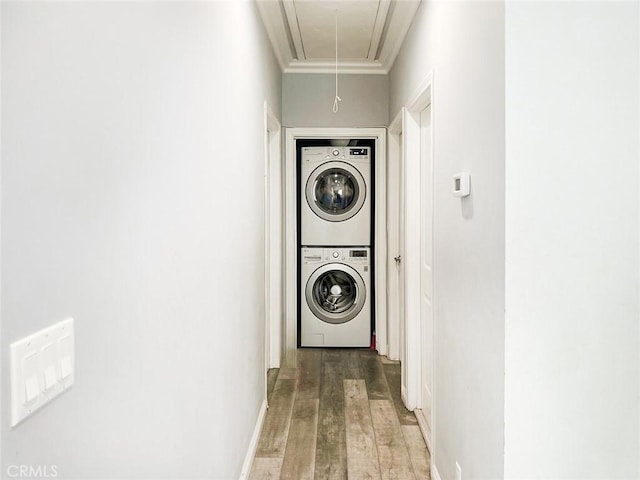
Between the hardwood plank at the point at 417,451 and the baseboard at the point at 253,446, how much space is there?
829mm

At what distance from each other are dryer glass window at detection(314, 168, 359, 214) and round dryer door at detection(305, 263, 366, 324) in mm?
540

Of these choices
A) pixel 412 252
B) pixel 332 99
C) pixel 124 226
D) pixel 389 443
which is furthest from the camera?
pixel 332 99

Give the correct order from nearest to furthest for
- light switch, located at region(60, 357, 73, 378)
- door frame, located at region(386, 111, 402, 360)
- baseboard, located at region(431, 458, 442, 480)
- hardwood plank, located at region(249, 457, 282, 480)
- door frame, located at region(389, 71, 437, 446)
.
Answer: light switch, located at region(60, 357, 73, 378), baseboard, located at region(431, 458, 442, 480), hardwood plank, located at region(249, 457, 282, 480), door frame, located at region(389, 71, 437, 446), door frame, located at region(386, 111, 402, 360)

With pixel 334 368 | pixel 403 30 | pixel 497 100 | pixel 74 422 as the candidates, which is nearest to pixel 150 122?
pixel 74 422

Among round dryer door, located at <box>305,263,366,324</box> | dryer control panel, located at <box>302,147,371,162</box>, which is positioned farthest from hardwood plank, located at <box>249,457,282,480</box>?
dryer control panel, located at <box>302,147,371,162</box>

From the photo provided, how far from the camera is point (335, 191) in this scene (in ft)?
14.2

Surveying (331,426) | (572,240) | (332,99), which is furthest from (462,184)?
(332,99)

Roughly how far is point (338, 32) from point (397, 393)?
102 inches

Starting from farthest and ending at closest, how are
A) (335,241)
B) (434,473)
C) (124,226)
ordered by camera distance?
(335,241), (434,473), (124,226)

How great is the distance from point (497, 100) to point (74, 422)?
1.31 metres

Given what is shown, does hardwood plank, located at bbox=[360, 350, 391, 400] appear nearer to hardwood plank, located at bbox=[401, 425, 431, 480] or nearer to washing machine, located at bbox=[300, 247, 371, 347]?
washing machine, located at bbox=[300, 247, 371, 347]

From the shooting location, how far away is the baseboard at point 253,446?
224 centimetres

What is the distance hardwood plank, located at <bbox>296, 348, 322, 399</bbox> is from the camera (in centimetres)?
338

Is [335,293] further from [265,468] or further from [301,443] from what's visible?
[265,468]
